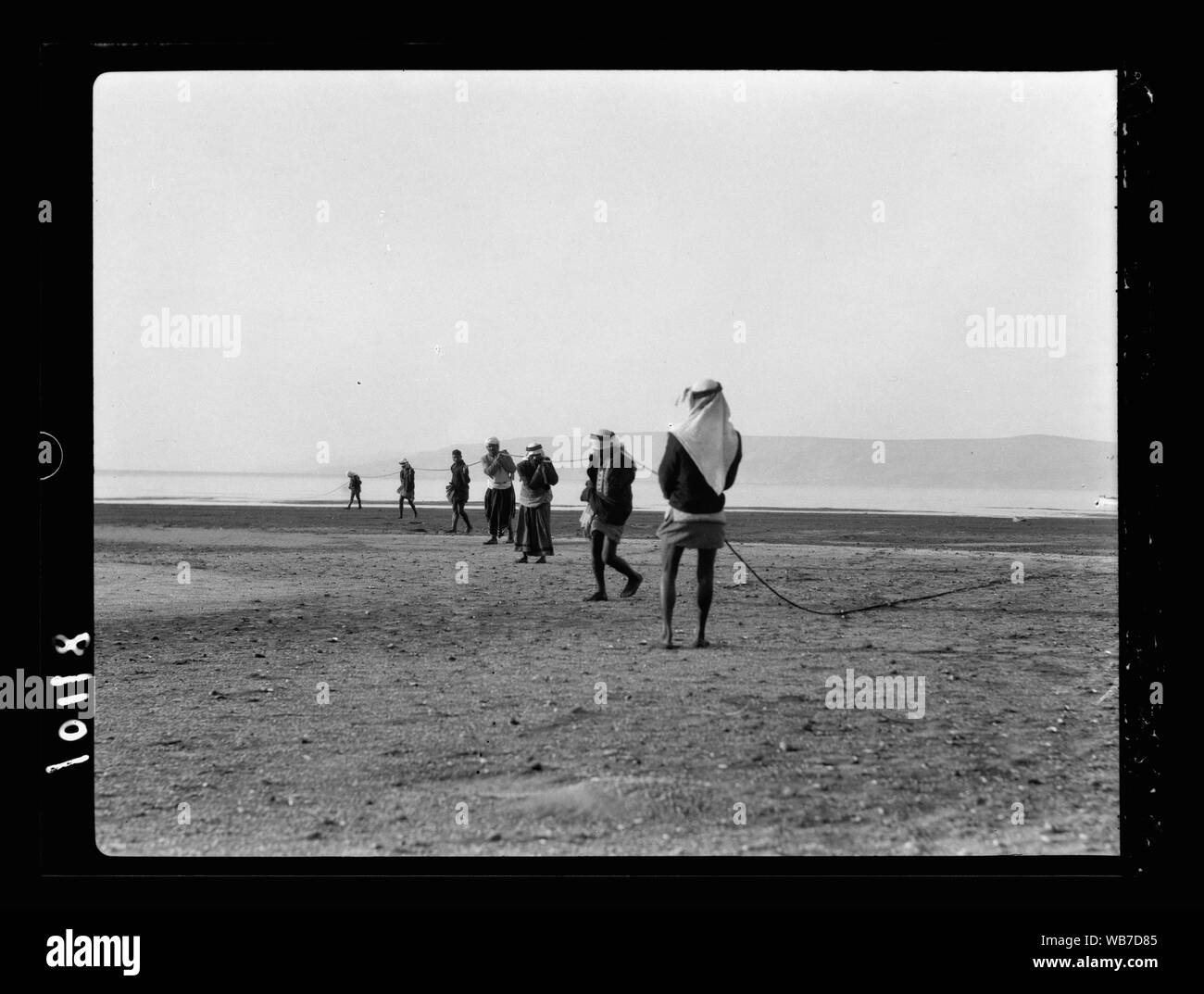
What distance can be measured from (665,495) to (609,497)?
252 centimetres

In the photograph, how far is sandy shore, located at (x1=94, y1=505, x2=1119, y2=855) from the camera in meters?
4.09

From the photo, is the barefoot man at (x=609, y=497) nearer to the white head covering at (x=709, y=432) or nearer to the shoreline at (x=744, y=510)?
the white head covering at (x=709, y=432)

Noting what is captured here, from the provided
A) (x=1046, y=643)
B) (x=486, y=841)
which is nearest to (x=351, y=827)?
(x=486, y=841)

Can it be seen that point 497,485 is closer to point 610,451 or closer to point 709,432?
point 610,451

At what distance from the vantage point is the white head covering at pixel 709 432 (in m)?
6.29

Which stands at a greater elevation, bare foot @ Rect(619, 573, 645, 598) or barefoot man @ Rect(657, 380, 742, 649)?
barefoot man @ Rect(657, 380, 742, 649)

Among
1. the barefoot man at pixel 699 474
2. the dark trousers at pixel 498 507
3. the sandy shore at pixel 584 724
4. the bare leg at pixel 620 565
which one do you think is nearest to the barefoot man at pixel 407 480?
the dark trousers at pixel 498 507

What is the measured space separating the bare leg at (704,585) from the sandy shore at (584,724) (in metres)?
0.20

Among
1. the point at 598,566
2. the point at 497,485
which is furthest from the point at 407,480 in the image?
the point at 598,566

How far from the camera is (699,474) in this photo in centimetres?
639

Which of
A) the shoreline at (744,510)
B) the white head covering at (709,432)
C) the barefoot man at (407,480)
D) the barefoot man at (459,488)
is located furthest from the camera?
the shoreline at (744,510)

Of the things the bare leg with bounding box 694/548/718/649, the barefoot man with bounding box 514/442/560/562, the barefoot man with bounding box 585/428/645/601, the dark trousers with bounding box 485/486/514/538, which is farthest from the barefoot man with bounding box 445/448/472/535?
the bare leg with bounding box 694/548/718/649

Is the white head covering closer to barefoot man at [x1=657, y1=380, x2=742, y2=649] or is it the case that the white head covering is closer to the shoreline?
barefoot man at [x1=657, y1=380, x2=742, y2=649]
